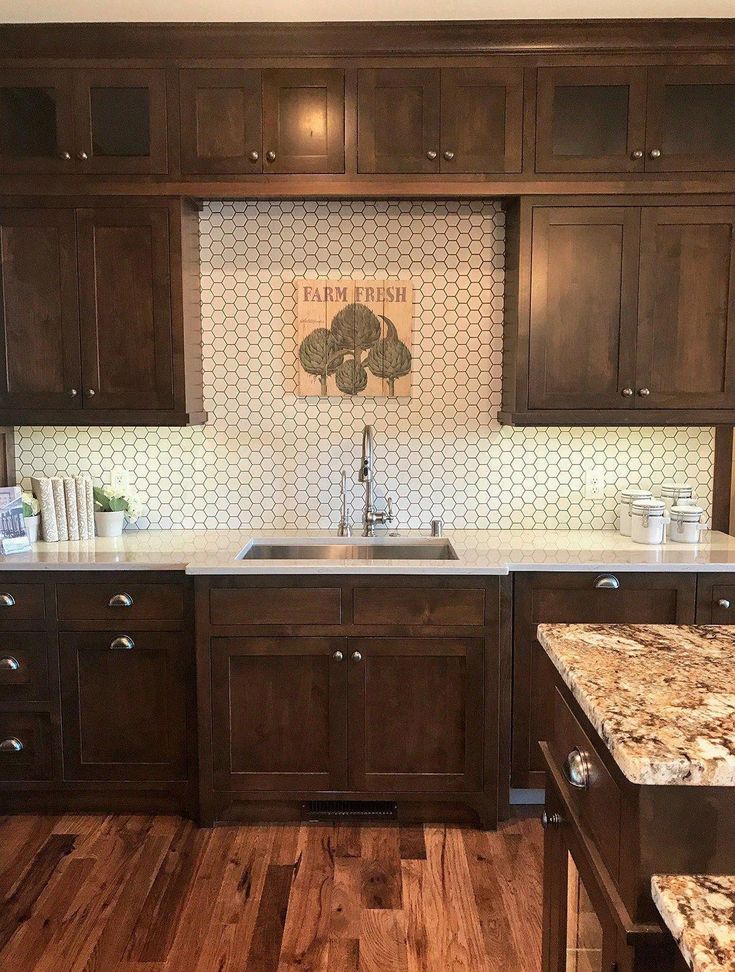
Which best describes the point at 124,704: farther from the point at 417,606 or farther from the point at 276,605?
the point at 417,606

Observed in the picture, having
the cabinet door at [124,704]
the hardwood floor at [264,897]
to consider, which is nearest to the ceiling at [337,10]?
the cabinet door at [124,704]

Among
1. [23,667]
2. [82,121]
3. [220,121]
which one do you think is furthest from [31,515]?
[220,121]

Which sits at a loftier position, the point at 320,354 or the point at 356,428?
the point at 320,354

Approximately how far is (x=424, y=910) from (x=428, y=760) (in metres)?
0.55

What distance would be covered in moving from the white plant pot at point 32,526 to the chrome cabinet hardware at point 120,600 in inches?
20.2

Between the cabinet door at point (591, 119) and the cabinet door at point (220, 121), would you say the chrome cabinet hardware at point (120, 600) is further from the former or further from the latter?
the cabinet door at point (591, 119)

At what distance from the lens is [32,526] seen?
3158 millimetres

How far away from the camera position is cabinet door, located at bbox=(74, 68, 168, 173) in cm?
295

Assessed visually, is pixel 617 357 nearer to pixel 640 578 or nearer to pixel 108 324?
pixel 640 578

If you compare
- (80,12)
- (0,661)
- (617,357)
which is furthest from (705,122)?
(0,661)

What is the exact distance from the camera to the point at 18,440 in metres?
3.43

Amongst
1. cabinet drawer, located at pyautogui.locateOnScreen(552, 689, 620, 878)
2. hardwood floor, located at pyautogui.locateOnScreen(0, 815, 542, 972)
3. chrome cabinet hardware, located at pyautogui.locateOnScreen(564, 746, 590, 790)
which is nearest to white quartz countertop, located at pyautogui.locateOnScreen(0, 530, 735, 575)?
hardwood floor, located at pyautogui.locateOnScreen(0, 815, 542, 972)

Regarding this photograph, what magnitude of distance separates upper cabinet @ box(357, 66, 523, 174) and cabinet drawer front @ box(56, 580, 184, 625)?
5.49 feet

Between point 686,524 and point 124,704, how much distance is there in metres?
2.19
